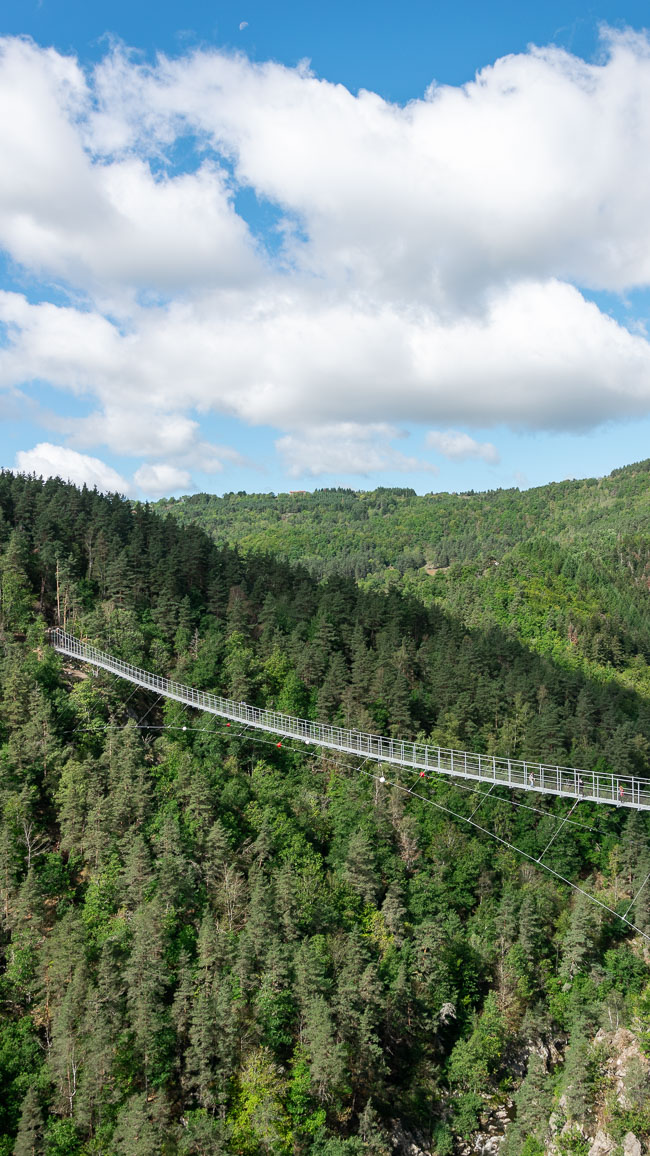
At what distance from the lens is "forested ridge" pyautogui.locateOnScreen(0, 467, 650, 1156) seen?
28719 mm

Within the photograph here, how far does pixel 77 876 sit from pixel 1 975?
207 inches

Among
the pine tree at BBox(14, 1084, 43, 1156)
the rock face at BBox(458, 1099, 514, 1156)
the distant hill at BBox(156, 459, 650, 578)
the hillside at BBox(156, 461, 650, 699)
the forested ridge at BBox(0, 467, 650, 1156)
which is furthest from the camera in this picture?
the distant hill at BBox(156, 459, 650, 578)

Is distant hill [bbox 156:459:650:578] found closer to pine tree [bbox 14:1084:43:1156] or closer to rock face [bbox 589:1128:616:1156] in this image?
rock face [bbox 589:1128:616:1156]

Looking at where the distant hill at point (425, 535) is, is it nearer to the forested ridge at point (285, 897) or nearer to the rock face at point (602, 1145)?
the forested ridge at point (285, 897)

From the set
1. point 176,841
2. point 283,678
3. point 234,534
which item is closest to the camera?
point 176,841

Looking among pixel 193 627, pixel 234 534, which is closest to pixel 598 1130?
pixel 193 627

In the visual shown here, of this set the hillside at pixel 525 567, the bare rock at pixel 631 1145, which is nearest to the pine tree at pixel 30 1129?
the bare rock at pixel 631 1145

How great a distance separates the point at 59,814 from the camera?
36438 millimetres

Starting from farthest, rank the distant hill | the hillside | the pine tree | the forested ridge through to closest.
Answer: the distant hill < the hillside < the forested ridge < the pine tree

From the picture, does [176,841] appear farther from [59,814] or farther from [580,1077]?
[580,1077]

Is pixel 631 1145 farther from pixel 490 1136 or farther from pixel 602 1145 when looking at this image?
pixel 490 1136

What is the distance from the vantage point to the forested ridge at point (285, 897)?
94.2 ft

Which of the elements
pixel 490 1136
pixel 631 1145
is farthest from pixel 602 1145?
pixel 490 1136

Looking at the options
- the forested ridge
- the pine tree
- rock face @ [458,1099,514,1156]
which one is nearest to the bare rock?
the forested ridge
